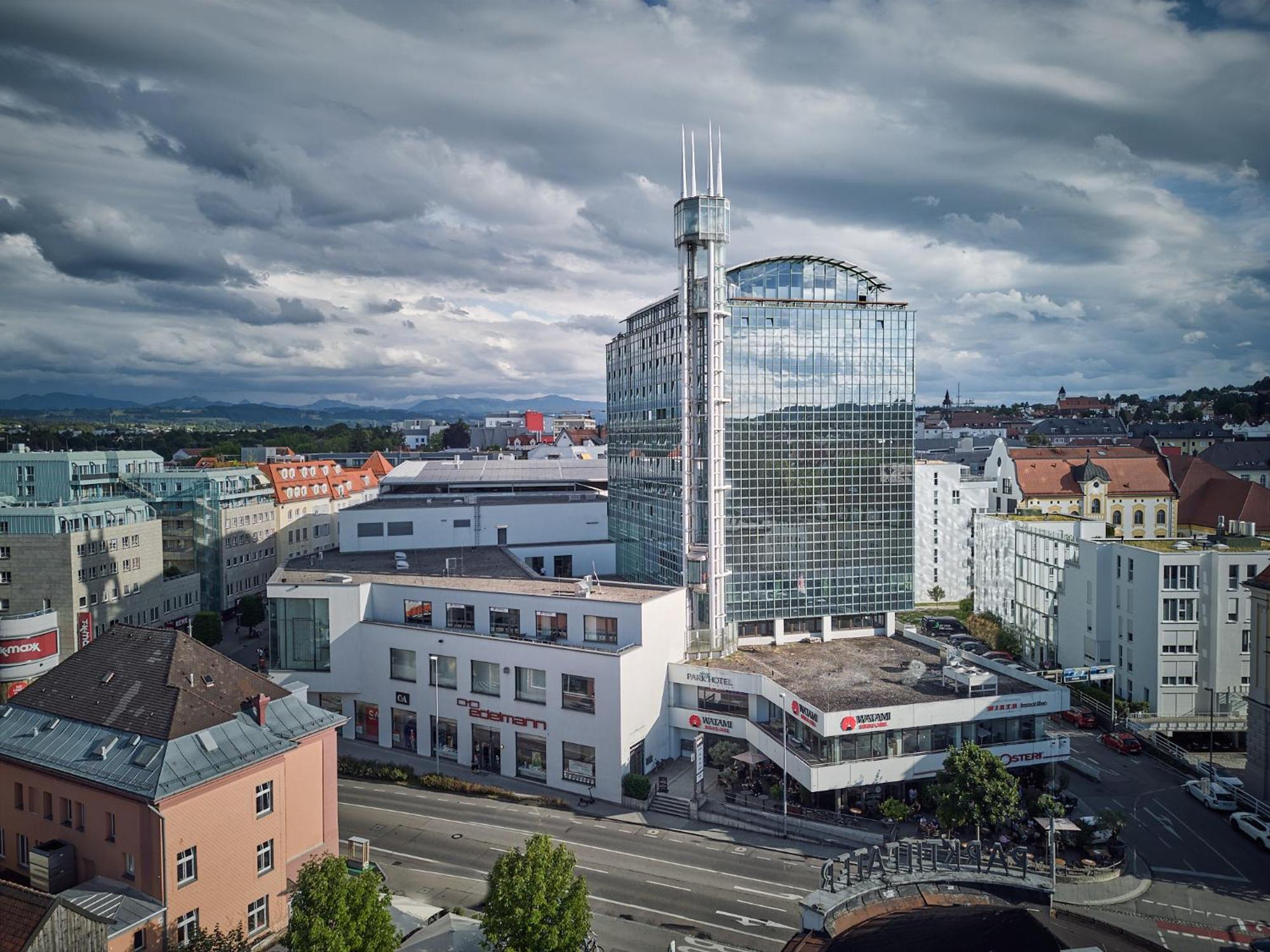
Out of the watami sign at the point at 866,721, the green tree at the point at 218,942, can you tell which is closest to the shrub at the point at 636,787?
the watami sign at the point at 866,721

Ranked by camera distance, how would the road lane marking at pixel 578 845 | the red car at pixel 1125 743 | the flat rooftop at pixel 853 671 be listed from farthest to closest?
the red car at pixel 1125 743
the flat rooftop at pixel 853 671
the road lane marking at pixel 578 845

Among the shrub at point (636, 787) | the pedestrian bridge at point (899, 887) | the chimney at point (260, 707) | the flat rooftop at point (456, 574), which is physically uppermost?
the flat rooftop at point (456, 574)

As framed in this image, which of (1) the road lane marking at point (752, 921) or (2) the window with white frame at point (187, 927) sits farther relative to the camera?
(1) the road lane marking at point (752, 921)

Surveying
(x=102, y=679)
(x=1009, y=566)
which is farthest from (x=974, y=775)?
(x=1009, y=566)

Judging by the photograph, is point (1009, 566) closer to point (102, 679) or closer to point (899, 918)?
point (899, 918)

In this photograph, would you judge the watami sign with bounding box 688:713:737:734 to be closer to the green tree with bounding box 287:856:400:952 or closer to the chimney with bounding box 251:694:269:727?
the chimney with bounding box 251:694:269:727

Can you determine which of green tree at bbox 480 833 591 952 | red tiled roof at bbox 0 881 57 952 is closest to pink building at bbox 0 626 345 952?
red tiled roof at bbox 0 881 57 952

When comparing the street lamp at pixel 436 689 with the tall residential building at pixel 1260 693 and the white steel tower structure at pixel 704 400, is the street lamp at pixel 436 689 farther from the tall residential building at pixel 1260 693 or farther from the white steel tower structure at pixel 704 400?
the tall residential building at pixel 1260 693
